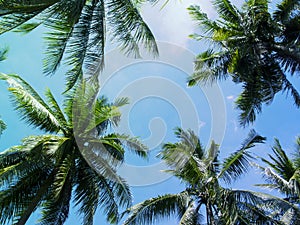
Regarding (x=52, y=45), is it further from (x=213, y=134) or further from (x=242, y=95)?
(x=242, y=95)

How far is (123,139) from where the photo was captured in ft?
41.0

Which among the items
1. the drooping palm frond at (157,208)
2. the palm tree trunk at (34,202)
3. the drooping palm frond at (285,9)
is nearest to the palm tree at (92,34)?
the palm tree trunk at (34,202)

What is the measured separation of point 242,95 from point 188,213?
4988mm

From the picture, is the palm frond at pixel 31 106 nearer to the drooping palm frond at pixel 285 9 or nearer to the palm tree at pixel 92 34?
the palm tree at pixel 92 34

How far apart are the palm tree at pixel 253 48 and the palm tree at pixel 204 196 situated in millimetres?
2076

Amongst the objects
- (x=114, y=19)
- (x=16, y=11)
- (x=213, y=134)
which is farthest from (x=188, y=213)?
(x=16, y=11)

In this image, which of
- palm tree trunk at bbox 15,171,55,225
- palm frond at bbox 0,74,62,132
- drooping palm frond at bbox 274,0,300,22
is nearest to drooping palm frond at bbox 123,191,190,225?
palm tree trunk at bbox 15,171,55,225

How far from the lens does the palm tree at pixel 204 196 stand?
38.4 ft

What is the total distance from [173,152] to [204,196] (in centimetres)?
191

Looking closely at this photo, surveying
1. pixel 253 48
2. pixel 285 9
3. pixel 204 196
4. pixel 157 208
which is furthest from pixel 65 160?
pixel 285 9

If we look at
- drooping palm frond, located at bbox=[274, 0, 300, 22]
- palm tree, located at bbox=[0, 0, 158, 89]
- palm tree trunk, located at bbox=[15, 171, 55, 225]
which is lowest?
palm tree trunk, located at bbox=[15, 171, 55, 225]

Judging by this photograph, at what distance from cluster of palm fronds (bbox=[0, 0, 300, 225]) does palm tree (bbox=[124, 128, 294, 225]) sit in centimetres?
3

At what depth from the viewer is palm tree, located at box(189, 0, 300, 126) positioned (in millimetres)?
12977

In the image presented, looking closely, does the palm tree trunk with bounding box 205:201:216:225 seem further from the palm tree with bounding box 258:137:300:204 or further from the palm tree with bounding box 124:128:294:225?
the palm tree with bounding box 258:137:300:204
